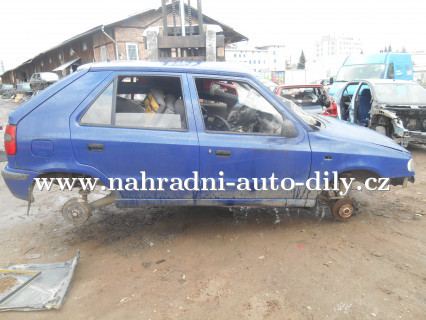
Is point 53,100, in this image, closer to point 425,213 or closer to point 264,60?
point 425,213

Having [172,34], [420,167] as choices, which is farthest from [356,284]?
[172,34]

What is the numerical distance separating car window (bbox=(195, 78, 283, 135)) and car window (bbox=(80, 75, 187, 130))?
0.26 metres

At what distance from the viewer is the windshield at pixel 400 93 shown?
22.9 feet

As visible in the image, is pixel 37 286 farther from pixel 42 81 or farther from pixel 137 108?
pixel 42 81

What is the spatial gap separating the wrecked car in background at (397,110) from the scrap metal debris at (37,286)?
6.55m

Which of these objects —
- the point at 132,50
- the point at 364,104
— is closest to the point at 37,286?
the point at 364,104

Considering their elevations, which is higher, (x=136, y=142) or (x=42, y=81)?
(x=42, y=81)

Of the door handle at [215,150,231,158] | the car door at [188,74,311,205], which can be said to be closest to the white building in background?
the car door at [188,74,311,205]

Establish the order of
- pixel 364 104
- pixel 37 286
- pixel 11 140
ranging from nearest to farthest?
pixel 37 286
pixel 11 140
pixel 364 104

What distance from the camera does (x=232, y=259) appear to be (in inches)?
114

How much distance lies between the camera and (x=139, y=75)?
2961 millimetres

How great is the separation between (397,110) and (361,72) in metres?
5.37

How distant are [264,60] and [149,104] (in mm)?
62202

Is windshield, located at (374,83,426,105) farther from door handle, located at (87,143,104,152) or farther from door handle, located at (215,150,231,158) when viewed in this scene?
door handle, located at (87,143,104,152)
